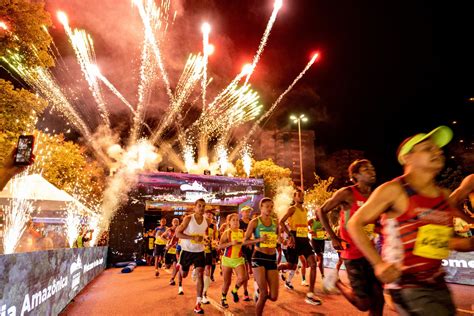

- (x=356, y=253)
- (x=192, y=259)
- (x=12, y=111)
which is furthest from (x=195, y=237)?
(x=12, y=111)

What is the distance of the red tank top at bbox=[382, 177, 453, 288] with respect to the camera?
2213mm

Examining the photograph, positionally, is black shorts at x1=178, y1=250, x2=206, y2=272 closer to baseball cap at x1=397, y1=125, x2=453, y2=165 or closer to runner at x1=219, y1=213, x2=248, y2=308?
runner at x1=219, y1=213, x2=248, y2=308

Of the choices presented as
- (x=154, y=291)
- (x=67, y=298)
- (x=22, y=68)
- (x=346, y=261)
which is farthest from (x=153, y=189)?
(x=346, y=261)

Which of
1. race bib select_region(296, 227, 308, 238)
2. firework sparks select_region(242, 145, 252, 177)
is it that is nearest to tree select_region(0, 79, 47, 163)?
race bib select_region(296, 227, 308, 238)

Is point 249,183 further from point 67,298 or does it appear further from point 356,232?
point 356,232

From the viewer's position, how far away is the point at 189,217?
25.2 feet

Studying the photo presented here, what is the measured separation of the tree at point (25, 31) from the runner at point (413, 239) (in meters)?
13.3

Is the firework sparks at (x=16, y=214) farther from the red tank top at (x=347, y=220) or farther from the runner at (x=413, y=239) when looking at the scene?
the runner at (x=413, y=239)

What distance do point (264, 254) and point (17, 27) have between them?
37.9ft

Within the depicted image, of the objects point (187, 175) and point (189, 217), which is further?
point (187, 175)

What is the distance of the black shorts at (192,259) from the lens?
7621mm

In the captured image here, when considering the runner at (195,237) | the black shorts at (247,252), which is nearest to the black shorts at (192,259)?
the runner at (195,237)

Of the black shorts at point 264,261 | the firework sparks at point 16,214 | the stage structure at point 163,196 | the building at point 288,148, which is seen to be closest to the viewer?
the black shorts at point 264,261

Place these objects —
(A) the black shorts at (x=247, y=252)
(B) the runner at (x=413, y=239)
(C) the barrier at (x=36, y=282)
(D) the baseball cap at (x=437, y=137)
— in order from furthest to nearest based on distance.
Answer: (A) the black shorts at (x=247, y=252), (C) the barrier at (x=36, y=282), (D) the baseball cap at (x=437, y=137), (B) the runner at (x=413, y=239)
